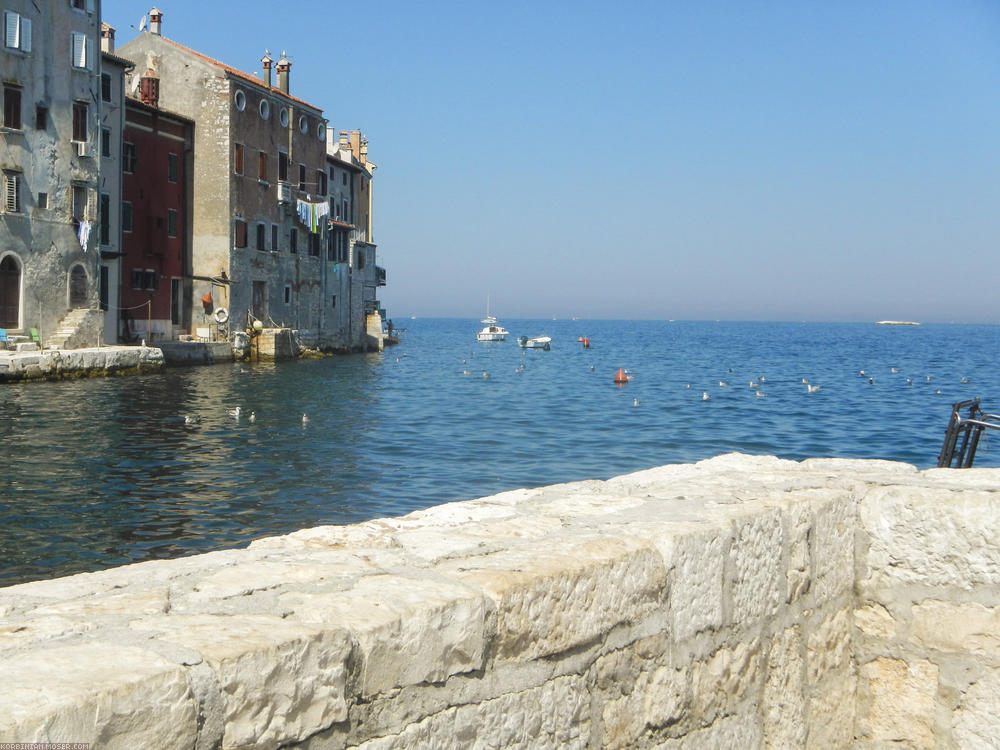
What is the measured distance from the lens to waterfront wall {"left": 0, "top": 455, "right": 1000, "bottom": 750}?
1953 mm

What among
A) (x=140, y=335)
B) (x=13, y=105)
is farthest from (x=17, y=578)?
(x=140, y=335)

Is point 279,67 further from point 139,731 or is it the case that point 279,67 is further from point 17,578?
point 139,731

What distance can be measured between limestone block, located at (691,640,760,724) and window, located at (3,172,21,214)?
3592 cm

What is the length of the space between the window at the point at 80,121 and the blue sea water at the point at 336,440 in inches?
367

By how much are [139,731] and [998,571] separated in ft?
9.62

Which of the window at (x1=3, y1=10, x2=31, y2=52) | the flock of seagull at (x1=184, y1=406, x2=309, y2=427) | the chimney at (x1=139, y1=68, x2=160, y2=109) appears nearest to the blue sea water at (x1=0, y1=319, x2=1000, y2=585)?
the flock of seagull at (x1=184, y1=406, x2=309, y2=427)

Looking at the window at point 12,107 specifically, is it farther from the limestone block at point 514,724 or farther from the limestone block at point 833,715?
the limestone block at point 514,724

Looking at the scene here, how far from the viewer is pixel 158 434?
23.9 meters

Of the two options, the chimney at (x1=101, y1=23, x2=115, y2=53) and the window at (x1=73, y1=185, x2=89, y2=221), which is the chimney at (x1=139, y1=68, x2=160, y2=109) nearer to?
the chimney at (x1=101, y1=23, x2=115, y2=53)

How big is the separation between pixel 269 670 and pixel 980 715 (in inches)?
105

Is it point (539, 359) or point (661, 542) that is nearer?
point (661, 542)

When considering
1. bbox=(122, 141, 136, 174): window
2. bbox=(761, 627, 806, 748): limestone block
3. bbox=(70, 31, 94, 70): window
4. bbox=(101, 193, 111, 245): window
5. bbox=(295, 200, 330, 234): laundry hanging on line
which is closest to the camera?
bbox=(761, 627, 806, 748): limestone block

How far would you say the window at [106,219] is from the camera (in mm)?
38812

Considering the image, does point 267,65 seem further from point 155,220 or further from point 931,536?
point 931,536
